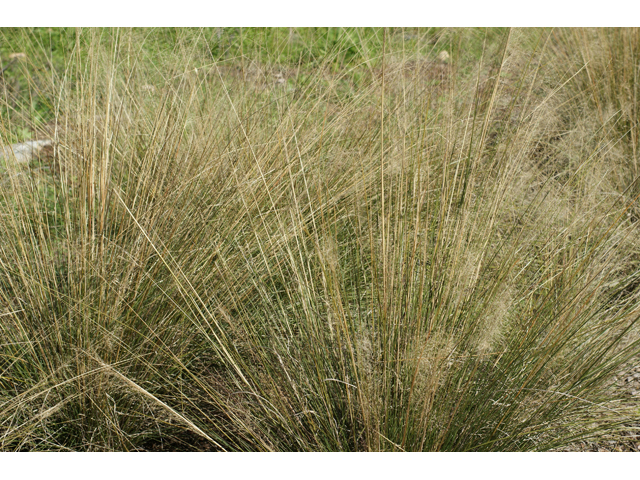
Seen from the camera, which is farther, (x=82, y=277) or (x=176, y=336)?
(x=176, y=336)

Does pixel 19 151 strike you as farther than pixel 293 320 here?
Yes

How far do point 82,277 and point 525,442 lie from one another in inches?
52.6

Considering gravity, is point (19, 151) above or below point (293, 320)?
above

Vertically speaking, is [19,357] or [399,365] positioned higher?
[399,365]

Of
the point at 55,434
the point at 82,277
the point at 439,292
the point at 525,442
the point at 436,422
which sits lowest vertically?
the point at 55,434

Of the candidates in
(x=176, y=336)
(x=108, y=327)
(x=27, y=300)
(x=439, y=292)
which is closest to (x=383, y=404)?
(x=439, y=292)

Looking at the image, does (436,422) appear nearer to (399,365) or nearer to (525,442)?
(399,365)

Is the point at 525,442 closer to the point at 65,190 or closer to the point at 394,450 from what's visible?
the point at 394,450

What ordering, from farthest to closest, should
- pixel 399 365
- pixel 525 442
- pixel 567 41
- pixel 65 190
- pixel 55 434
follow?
pixel 567 41
pixel 65 190
pixel 55 434
pixel 525 442
pixel 399 365

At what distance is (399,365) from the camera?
4.52 feet

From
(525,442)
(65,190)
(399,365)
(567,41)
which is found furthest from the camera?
(567,41)

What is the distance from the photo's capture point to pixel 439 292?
56.8 inches

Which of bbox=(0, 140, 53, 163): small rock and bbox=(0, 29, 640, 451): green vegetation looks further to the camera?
bbox=(0, 140, 53, 163): small rock

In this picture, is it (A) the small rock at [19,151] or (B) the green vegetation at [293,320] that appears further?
(A) the small rock at [19,151]
